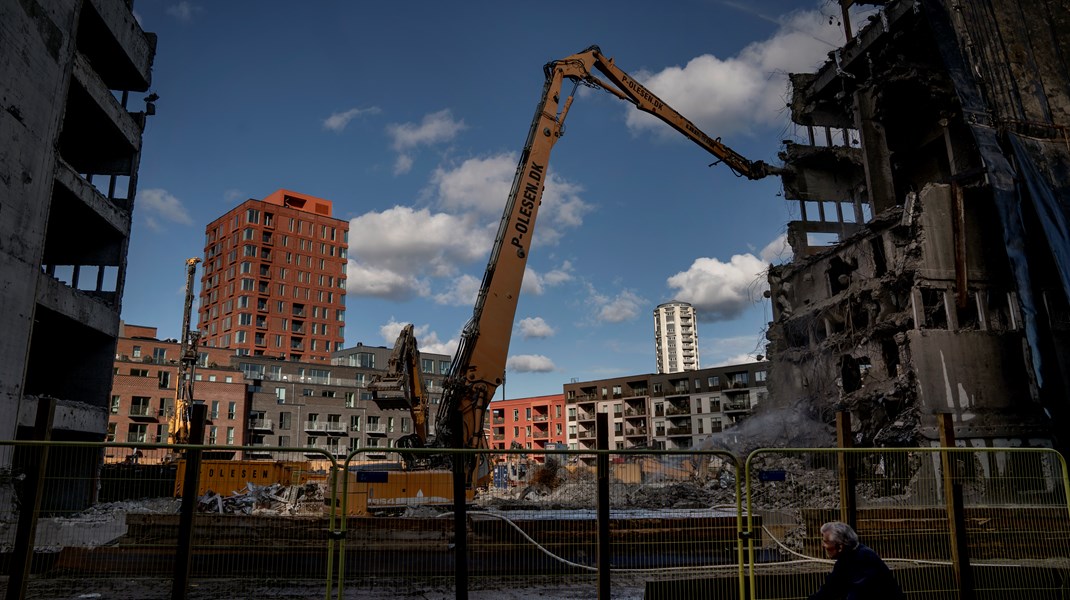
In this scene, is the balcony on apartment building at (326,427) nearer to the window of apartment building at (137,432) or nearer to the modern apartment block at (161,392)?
the modern apartment block at (161,392)

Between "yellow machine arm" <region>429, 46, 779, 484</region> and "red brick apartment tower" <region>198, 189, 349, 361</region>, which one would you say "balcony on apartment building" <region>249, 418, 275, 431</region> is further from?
"yellow machine arm" <region>429, 46, 779, 484</region>

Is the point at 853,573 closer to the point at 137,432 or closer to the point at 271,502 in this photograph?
the point at 271,502

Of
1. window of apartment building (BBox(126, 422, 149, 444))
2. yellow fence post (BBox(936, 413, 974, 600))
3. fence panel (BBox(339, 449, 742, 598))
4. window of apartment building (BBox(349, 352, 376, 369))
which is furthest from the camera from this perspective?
window of apartment building (BBox(349, 352, 376, 369))

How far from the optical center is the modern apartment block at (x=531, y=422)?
3757 inches

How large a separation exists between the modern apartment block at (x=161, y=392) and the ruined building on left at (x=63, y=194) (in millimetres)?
33938

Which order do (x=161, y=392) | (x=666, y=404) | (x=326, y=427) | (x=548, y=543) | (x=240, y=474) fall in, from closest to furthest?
(x=548, y=543) < (x=240, y=474) < (x=161, y=392) < (x=326, y=427) < (x=666, y=404)

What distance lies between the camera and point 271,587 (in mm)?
9820

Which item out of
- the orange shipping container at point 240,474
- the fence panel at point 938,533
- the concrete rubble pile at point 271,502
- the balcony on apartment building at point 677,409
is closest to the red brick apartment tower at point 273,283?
the balcony on apartment building at point 677,409

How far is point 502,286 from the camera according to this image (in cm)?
1778

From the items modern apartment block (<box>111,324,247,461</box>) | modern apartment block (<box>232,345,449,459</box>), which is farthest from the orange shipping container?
modern apartment block (<box>232,345,449,459</box>)

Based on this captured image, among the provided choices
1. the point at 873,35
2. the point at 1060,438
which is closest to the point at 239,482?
the point at 1060,438

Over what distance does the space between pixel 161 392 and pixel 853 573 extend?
227ft

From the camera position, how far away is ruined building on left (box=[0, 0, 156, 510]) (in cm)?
1894

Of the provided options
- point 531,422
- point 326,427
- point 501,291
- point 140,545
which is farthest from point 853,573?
point 531,422
